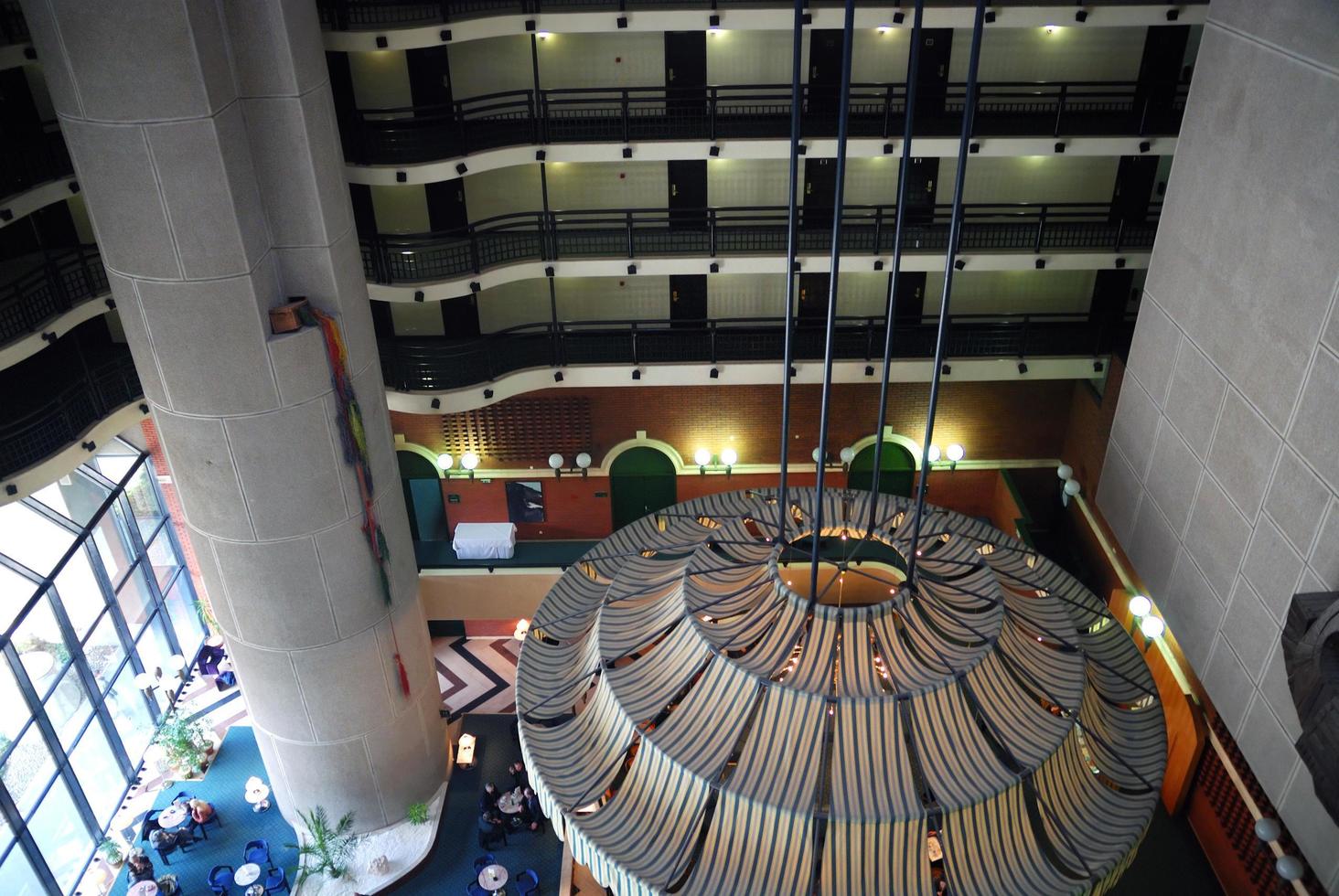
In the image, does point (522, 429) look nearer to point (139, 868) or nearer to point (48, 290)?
point (48, 290)

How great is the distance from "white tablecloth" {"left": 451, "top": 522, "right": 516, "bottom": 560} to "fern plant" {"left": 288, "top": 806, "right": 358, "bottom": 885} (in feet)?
17.5

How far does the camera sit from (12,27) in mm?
12797

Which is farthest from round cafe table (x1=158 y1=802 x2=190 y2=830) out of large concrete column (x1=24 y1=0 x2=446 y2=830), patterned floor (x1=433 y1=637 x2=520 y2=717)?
patterned floor (x1=433 y1=637 x2=520 y2=717)

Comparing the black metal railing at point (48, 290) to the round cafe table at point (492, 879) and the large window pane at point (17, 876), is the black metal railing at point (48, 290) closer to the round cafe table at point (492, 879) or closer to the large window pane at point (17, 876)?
the large window pane at point (17, 876)

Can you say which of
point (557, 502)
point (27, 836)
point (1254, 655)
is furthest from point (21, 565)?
point (1254, 655)

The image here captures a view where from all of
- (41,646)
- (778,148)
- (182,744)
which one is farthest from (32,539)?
(778,148)

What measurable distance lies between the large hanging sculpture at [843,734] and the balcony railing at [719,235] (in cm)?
943

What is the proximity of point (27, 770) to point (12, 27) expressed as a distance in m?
10.2

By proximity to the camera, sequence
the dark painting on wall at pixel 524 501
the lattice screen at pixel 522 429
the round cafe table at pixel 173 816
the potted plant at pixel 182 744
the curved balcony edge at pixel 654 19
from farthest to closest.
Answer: the dark painting on wall at pixel 524 501
the lattice screen at pixel 522 429
the potted plant at pixel 182 744
the round cafe table at pixel 173 816
the curved balcony edge at pixel 654 19

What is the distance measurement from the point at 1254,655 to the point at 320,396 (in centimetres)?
1109

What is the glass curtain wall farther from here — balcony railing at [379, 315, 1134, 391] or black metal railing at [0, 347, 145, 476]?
balcony railing at [379, 315, 1134, 391]

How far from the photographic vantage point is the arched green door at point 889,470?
19.1 m

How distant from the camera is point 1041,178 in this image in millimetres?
17016

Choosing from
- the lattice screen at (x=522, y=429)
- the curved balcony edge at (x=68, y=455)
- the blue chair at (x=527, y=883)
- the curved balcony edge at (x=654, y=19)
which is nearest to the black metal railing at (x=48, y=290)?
the curved balcony edge at (x=68, y=455)
